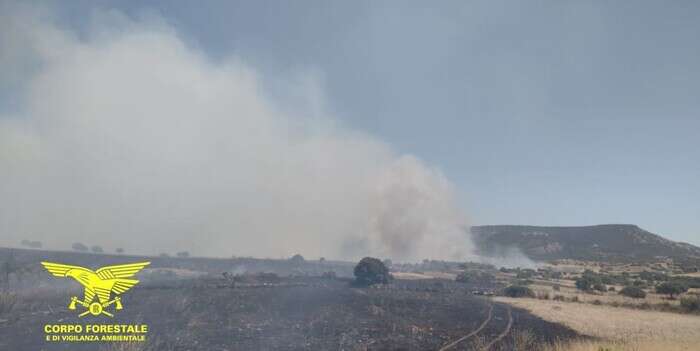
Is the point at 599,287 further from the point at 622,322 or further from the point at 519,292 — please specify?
the point at 622,322

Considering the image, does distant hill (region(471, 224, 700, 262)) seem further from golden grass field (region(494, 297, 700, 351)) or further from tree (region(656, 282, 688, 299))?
golden grass field (region(494, 297, 700, 351))

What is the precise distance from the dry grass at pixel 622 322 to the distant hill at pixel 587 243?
105 m

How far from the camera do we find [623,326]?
30391 millimetres

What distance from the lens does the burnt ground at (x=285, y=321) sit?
24109 millimetres

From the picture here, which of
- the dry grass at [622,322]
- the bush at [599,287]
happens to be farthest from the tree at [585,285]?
the dry grass at [622,322]

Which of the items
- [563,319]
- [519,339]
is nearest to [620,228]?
[563,319]

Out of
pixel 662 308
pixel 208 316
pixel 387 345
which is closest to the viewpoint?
pixel 387 345

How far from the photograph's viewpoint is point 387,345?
2472 centimetres

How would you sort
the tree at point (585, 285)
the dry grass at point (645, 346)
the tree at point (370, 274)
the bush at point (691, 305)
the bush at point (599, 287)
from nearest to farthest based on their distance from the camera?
the dry grass at point (645, 346), the bush at point (691, 305), the bush at point (599, 287), the tree at point (585, 285), the tree at point (370, 274)

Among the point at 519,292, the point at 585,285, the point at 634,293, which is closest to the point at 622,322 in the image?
the point at 634,293

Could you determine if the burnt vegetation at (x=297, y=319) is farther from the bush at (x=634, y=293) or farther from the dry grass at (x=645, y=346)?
the bush at (x=634, y=293)

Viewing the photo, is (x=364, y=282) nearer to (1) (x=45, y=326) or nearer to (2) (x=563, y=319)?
(2) (x=563, y=319)

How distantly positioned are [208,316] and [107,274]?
9267mm

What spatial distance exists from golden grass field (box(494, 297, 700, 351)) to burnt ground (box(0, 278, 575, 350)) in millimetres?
2433
